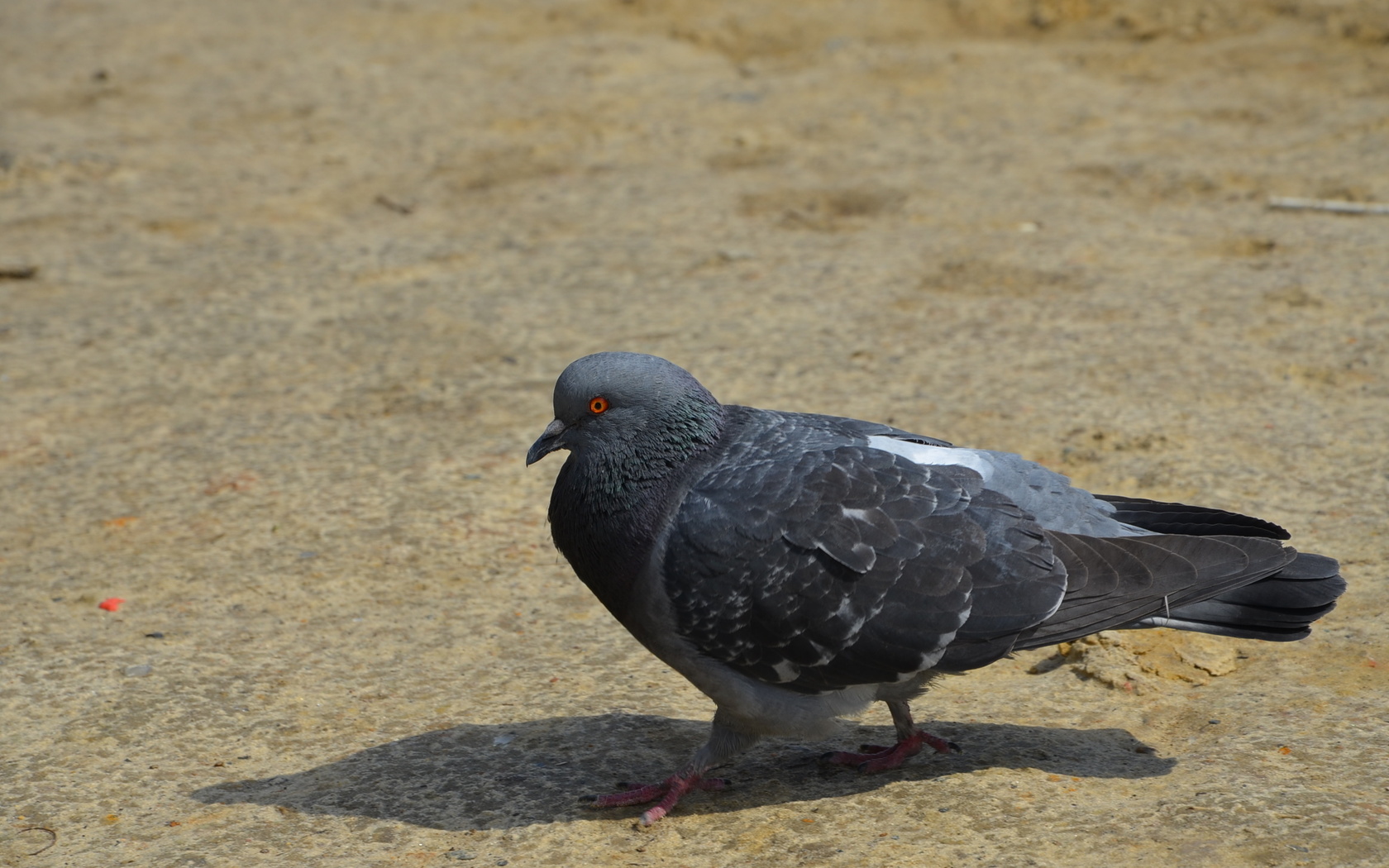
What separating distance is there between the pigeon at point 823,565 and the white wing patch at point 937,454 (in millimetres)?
18

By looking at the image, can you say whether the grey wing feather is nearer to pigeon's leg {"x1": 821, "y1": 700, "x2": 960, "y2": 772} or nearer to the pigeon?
the pigeon

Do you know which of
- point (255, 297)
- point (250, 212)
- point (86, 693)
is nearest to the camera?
Result: point (86, 693)

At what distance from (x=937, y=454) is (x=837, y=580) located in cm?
57

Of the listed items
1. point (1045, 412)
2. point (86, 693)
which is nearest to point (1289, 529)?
point (1045, 412)

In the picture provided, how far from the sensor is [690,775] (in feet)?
12.1

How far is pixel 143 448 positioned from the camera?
5.87 metres

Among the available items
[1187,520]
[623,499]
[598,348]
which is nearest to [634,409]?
[623,499]

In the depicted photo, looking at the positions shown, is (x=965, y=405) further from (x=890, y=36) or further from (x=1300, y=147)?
(x=890, y=36)

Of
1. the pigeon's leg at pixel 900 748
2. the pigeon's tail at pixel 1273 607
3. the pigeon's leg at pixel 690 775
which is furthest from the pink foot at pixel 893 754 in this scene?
the pigeon's tail at pixel 1273 607

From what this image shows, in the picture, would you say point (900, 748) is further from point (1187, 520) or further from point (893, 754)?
point (1187, 520)

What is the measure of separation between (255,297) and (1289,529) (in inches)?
215

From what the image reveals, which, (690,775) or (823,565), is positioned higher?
(823,565)

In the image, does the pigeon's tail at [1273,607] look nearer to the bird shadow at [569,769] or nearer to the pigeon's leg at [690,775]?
the bird shadow at [569,769]

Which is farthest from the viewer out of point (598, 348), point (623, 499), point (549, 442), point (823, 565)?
point (598, 348)
